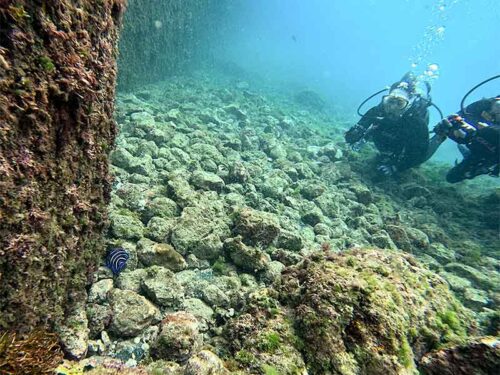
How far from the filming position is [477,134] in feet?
26.3

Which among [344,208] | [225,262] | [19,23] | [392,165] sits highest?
[392,165]

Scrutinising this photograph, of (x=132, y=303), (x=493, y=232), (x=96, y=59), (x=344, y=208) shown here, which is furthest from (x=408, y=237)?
(x=96, y=59)

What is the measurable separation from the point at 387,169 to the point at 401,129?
131 centimetres

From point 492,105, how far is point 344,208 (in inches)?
203

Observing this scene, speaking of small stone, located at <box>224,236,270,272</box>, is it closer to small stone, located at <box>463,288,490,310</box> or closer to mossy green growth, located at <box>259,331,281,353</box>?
mossy green growth, located at <box>259,331,281,353</box>

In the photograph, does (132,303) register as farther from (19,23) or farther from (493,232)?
(493,232)

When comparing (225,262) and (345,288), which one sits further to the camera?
(225,262)

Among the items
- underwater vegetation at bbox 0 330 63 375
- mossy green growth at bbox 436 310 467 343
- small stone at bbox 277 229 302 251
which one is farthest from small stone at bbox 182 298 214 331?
mossy green growth at bbox 436 310 467 343

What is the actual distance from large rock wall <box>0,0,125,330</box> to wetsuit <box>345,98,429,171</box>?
8862 millimetres

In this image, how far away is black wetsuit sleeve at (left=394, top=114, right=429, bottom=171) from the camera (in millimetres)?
9109

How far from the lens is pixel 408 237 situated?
665 centimetres

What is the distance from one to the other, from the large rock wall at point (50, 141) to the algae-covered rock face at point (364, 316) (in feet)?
6.67

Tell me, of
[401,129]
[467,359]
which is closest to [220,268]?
[467,359]

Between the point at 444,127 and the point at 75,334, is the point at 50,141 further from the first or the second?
the point at 444,127
